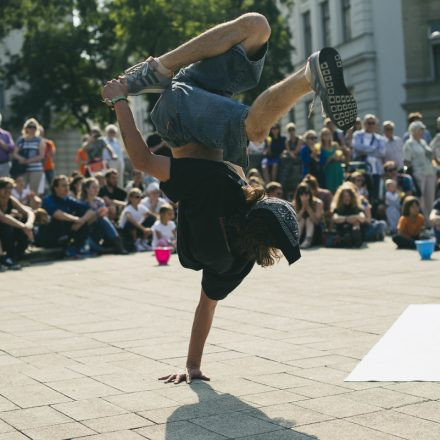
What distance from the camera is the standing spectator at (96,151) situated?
1742 centimetres

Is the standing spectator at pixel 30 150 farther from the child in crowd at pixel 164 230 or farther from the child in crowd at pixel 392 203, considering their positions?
the child in crowd at pixel 392 203

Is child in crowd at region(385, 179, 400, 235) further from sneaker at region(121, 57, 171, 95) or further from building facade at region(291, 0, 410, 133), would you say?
building facade at region(291, 0, 410, 133)

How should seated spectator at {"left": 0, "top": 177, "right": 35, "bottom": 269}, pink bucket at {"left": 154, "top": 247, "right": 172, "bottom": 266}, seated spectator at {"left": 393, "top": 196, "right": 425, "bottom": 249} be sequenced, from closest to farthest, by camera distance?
pink bucket at {"left": 154, "top": 247, "right": 172, "bottom": 266}
seated spectator at {"left": 0, "top": 177, "right": 35, "bottom": 269}
seated spectator at {"left": 393, "top": 196, "right": 425, "bottom": 249}

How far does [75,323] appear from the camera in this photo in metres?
7.70

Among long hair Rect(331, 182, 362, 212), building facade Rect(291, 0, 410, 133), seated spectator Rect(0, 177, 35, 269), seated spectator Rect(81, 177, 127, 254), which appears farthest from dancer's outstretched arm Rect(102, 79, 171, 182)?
building facade Rect(291, 0, 410, 133)

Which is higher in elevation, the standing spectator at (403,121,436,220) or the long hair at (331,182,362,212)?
the standing spectator at (403,121,436,220)

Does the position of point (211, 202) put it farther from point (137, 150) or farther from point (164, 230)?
point (164, 230)

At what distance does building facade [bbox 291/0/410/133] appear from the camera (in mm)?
35312

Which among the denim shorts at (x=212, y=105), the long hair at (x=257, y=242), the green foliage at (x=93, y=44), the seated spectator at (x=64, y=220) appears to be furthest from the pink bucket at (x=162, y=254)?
the green foliage at (x=93, y=44)

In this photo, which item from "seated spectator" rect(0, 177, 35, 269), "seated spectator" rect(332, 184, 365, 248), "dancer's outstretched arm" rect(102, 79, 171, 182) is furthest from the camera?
"seated spectator" rect(332, 184, 365, 248)

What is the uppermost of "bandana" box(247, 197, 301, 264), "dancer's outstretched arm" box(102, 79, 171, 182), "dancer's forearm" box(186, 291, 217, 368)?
"dancer's outstretched arm" box(102, 79, 171, 182)

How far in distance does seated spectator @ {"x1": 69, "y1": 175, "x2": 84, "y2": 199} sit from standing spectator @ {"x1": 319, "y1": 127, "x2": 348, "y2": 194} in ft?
14.8

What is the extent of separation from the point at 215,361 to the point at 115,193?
11048 millimetres

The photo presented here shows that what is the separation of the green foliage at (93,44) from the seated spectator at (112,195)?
20178 mm
